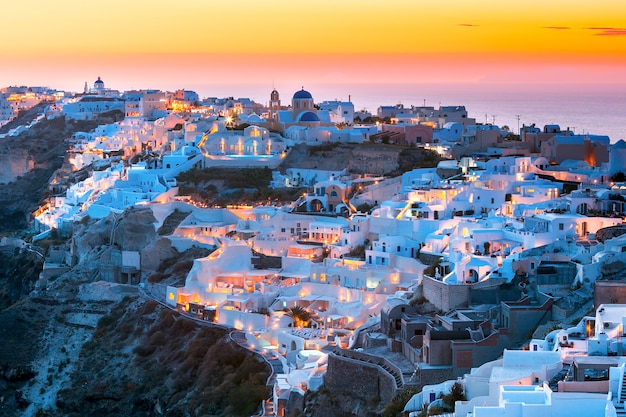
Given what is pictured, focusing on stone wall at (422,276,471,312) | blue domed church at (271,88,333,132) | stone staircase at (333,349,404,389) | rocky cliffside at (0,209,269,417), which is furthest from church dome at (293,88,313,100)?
stone staircase at (333,349,404,389)

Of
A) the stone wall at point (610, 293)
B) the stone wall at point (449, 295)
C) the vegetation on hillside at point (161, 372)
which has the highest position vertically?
the stone wall at point (610, 293)

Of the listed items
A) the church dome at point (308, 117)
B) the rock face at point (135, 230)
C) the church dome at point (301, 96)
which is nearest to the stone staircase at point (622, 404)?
the rock face at point (135, 230)

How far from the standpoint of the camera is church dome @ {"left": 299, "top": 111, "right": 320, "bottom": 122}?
46.2 m

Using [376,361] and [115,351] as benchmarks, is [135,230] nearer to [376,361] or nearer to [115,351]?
[115,351]

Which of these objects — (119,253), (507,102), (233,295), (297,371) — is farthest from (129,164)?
(507,102)

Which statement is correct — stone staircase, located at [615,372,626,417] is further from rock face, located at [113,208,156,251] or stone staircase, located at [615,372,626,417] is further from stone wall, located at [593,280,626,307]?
rock face, located at [113,208,156,251]

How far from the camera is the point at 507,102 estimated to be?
103 meters

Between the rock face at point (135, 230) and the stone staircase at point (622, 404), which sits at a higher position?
the stone staircase at point (622, 404)

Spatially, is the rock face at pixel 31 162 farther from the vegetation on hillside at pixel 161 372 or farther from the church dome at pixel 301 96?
the vegetation on hillside at pixel 161 372

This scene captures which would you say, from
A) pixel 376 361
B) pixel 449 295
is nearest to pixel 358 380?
pixel 376 361

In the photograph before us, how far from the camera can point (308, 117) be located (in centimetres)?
4628

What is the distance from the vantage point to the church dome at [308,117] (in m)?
46.2

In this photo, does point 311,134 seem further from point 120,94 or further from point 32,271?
point 120,94

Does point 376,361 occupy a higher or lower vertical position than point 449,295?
lower
